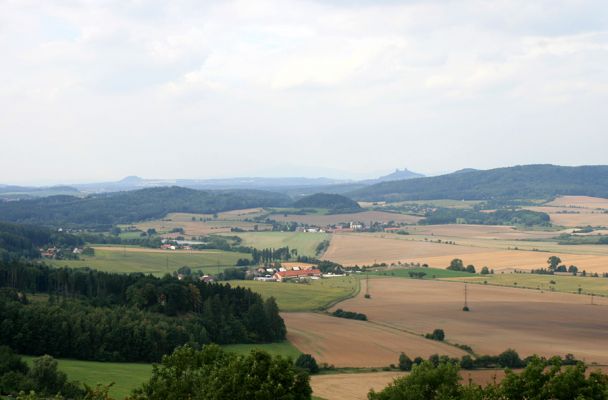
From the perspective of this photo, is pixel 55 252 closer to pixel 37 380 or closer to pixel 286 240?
pixel 286 240

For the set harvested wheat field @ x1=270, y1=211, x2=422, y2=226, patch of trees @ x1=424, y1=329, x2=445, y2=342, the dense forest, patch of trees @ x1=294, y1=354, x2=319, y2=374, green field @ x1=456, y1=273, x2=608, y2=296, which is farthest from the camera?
harvested wheat field @ x1=270, y1=211, x2=422, y2=226

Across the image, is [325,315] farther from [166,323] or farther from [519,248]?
[519,248]

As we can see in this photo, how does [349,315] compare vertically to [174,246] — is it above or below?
below

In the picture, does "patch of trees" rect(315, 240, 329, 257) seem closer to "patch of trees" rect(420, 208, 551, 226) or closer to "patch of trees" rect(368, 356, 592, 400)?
"patch of trees" rect(420, 208, 551, 226)

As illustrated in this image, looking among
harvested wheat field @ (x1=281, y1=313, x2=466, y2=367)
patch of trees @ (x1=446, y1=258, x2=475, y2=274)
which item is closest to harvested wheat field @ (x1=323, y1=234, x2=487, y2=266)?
patch of trees @ (x1=446, y1=258, x2=475, y2=274)

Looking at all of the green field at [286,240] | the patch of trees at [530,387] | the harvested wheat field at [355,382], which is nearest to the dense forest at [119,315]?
the harvested wheat field at [355,382]

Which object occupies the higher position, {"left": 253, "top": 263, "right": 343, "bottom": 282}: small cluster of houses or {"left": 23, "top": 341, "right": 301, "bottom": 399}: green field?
{"left": 253, "top": 263, "right": 343, "bottom": 282}: small cluster of houses

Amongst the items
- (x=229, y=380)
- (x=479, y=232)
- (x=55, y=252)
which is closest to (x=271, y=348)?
(x=229, y=380)

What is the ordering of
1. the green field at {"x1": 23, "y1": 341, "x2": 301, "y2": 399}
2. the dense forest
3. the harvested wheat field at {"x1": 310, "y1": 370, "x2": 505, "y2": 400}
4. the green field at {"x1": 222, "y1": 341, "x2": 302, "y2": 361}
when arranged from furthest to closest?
the green field at {"x1": 222, "y1": 341, "x2": 302, "y2": 361} → the dense forest → the harvested wheat field at {"x1": 310, "y1": 370, "x2": 505, "y2": 400} → the green field at {"x1": 23, "y1": 341, "x2": 301, "y2": 399}
